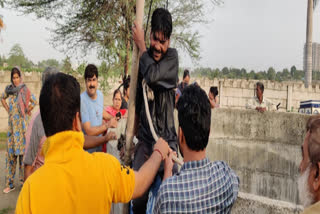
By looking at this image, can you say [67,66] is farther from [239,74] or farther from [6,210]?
[239,74]

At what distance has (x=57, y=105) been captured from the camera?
5.42 feet

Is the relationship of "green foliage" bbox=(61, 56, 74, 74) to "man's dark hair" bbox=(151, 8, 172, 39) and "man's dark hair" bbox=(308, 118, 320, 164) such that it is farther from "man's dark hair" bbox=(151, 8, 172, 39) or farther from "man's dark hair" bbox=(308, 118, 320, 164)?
"man's dark hair" bbox=(308, 118, 320, 164)

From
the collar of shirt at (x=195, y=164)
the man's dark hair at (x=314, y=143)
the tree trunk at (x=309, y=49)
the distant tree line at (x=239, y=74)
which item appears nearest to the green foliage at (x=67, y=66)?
the distant tree line at (x=239, y=74)

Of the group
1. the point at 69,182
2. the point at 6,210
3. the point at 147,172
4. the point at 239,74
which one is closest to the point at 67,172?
the point at 69,182

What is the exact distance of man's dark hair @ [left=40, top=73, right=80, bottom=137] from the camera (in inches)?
65.0

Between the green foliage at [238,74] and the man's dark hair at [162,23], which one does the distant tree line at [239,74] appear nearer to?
the green foliage at [238,74]

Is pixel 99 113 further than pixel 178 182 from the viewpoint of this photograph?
Yes

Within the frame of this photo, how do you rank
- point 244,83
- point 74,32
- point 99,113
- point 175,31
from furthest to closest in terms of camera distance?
point 244,83, point 175,31, point 74,32, point 99,113

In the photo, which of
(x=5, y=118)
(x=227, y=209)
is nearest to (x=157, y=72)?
(x=227, y=209)

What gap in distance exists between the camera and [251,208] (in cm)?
272

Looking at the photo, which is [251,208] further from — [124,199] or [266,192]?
[266,192]

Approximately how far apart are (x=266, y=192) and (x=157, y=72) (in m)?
6.90

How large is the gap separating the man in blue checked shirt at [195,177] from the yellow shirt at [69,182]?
31cm

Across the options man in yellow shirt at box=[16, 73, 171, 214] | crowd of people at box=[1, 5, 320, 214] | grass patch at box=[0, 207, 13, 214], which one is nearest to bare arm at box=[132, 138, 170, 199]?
crowd of people at box=[1, 5, 320, 214]
